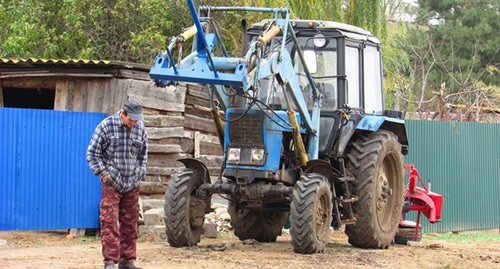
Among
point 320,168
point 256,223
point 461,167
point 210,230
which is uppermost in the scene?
point 461,167

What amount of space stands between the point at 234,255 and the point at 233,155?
1365 millimetres

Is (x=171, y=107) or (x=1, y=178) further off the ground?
(x=171, y=107)

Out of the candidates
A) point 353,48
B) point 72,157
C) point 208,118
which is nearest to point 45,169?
point 72,157

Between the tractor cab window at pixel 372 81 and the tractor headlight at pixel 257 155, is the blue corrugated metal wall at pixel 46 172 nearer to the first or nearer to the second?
the tractor headlight at pixel 257 155

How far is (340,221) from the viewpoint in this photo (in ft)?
42.8

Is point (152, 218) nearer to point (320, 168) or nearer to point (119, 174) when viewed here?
point (320, 168)

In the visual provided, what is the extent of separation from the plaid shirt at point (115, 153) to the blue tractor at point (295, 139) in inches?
53.3

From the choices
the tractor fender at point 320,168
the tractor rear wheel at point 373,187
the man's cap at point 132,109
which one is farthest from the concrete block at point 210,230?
the man's cap at point 132,109

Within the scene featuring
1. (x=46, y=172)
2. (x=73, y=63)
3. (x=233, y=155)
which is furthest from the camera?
(x=73, y=63)

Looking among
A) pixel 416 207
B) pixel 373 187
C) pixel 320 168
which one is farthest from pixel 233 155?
pixel 416 207

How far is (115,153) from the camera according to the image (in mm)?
9820

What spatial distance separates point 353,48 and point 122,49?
10.1 metres

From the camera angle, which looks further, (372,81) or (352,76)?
(372,81)

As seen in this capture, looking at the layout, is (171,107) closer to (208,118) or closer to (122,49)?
(208,118)
